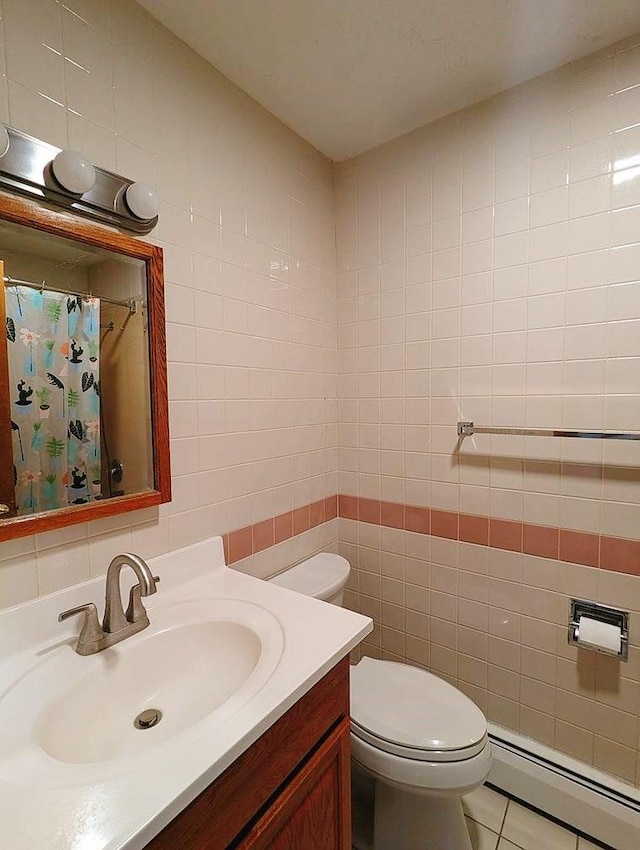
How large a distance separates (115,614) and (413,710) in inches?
35.8

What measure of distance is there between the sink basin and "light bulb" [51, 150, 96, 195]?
3.32ft

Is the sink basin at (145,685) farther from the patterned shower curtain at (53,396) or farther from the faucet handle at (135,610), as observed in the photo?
the patterned shower curtain at (53,396)

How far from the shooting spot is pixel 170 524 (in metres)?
1.19

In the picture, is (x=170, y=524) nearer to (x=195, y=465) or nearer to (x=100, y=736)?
(x=195, y=465)

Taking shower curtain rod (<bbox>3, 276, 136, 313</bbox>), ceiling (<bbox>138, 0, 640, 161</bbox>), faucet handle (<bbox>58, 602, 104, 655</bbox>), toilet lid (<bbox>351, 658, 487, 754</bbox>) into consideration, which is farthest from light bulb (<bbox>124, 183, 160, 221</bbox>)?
toilet lid (<bbox>351, 658, 487, 754</bbox>)

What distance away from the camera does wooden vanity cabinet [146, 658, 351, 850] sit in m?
0.64

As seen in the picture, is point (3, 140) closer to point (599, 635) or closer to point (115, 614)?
point (115, 614)

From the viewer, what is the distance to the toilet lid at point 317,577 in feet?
4.85

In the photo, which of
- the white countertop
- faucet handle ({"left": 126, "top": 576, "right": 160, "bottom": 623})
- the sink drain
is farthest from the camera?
faucet handle ({"left": 126, "top": 576, "right": 160, "bottom": 623})

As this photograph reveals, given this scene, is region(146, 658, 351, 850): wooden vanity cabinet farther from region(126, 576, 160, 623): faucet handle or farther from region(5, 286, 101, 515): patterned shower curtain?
region(5, 286, 101, 515): patterned shower curtain

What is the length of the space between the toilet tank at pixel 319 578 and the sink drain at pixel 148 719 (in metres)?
0.63

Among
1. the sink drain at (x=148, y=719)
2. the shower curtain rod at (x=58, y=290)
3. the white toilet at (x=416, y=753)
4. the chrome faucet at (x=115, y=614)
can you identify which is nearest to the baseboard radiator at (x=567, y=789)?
the white toilet at (x=416, y=753)

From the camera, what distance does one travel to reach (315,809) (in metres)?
0.88

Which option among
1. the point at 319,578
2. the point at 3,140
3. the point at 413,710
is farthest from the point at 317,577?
the point at 3,140
